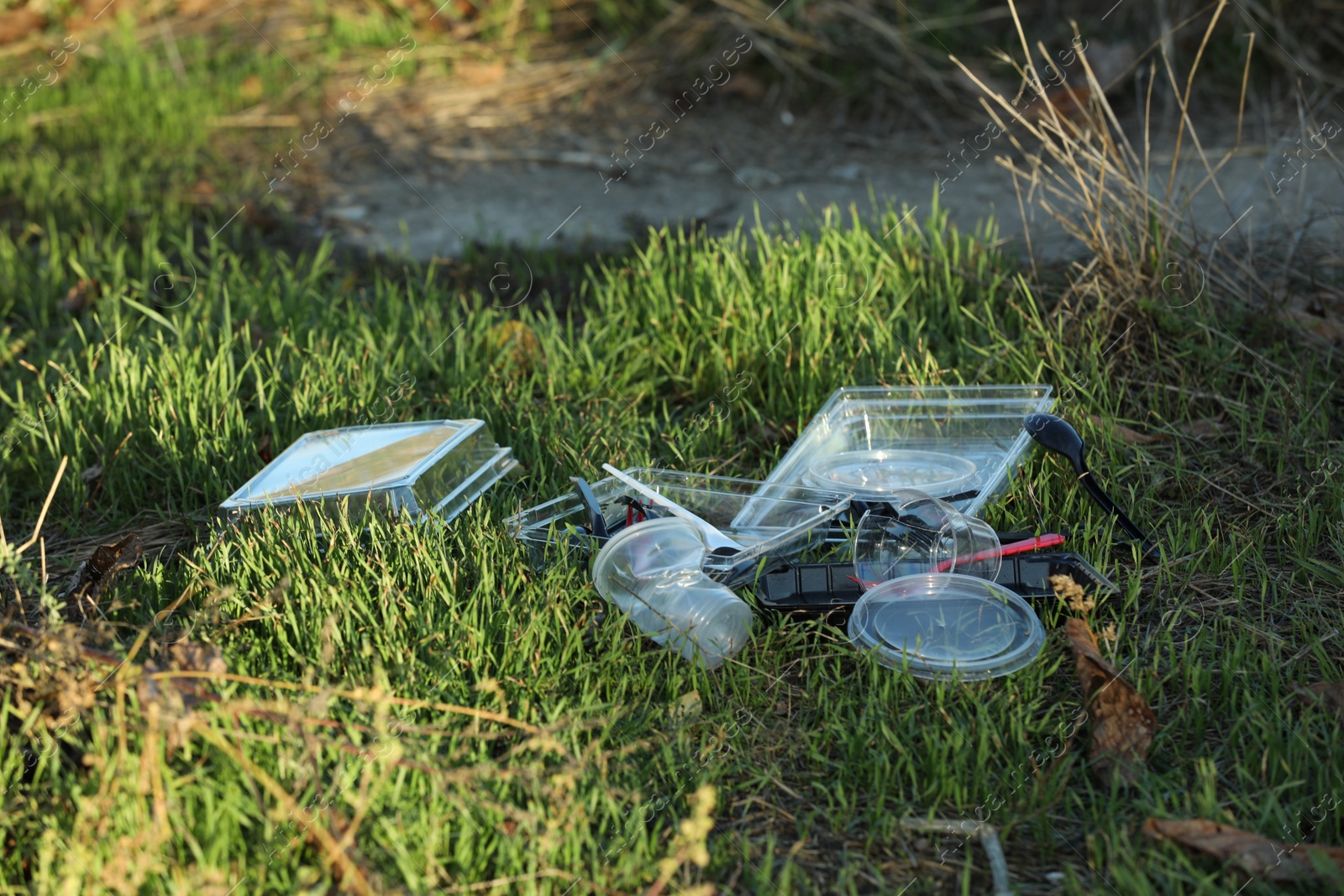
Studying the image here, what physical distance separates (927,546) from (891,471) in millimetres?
476

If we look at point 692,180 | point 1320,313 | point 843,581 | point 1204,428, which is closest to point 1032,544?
point 843,581

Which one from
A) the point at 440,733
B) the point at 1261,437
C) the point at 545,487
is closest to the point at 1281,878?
the point at 440,733

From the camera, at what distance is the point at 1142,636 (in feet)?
7.07

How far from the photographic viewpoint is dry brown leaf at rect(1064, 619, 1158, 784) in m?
1.80

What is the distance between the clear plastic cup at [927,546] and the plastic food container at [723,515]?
0.40 ft

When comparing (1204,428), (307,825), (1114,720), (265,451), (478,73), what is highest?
(478,73)

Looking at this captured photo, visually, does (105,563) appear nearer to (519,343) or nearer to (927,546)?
(519,343)

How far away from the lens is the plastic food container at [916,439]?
2.62m

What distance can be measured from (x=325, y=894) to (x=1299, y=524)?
1.95 metres

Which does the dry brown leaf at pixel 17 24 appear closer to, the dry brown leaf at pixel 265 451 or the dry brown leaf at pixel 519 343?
the dry brown leaf at pixel 519 343

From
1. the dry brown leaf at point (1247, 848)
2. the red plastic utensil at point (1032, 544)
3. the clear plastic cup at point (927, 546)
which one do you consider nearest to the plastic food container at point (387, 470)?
the clear plastic cup at point (927, 546)

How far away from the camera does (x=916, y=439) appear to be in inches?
113

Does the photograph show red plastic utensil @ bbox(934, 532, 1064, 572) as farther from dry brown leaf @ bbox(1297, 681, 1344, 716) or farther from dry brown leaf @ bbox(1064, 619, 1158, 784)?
dry brown leaf @ bbox(1297, 681, 1344, 716)

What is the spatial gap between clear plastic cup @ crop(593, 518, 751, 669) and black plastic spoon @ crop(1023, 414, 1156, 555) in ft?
2.57
